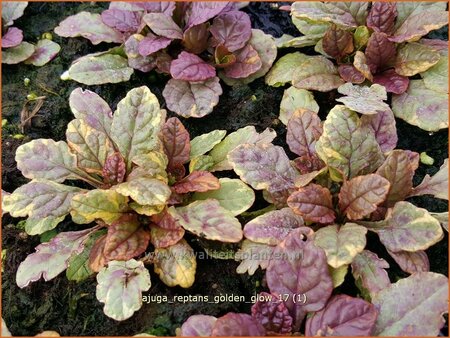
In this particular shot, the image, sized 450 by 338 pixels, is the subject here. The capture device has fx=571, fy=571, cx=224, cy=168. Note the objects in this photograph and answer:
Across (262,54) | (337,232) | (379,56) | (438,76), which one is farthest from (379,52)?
(337,232)

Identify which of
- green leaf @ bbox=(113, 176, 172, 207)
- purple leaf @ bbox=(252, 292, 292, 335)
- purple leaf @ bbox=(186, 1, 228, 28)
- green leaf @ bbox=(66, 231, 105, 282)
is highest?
purple leaf @ bbox=(186, 1, 228, 28)

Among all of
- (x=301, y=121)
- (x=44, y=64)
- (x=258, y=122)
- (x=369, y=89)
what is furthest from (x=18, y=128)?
(x=369, y=89)

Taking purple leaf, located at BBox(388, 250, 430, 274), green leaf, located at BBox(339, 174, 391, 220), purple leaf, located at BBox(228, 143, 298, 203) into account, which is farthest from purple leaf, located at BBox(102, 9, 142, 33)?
purple leaf, located at BBox(388, 250, 430, 274)

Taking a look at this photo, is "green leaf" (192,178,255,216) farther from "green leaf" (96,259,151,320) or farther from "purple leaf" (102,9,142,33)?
"purple leaf" (102,9,142,33)

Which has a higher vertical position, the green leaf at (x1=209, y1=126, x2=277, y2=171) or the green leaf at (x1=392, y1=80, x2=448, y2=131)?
Result: the green leaf at (x1=392, y1=80, x2=448, y2=131)

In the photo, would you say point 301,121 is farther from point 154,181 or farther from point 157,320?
point 157,320

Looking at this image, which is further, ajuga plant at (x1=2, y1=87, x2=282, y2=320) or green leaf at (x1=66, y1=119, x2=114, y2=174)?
green leaf at (x1=66, y1=119, x2=114, y2=174)

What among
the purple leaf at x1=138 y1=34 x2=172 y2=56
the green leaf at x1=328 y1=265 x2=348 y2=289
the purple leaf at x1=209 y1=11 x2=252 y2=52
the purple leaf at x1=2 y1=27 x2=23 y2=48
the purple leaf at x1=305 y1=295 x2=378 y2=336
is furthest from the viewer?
the purple leaf at x1=2 y1=27 x2=23 y2=48

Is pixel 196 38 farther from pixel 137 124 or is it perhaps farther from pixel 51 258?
pixel 51 258

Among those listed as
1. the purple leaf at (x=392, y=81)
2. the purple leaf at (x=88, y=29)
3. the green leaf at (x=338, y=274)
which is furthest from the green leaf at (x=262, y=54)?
the green leaf at (x=338, y=274)

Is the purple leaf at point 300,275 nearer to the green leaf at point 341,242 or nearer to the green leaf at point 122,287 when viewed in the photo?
the green leaf at point 341,242
